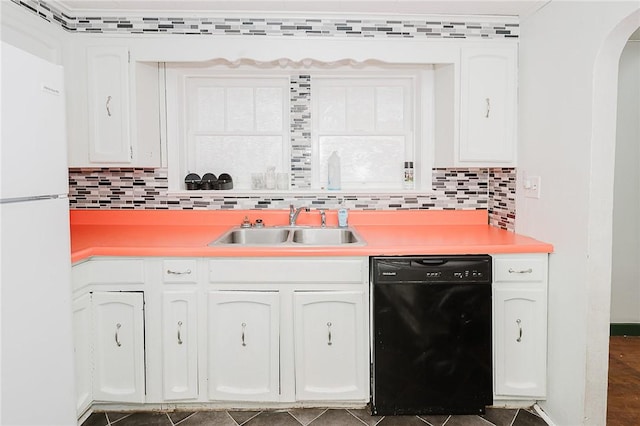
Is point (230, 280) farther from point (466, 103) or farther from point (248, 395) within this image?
point (466, 103)

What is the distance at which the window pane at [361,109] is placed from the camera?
3.04 meters

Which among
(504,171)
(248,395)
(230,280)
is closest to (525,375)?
(504,171)

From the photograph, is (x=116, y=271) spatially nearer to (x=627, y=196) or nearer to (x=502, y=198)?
(x=502, y=198)

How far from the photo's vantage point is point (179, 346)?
7.49 ft

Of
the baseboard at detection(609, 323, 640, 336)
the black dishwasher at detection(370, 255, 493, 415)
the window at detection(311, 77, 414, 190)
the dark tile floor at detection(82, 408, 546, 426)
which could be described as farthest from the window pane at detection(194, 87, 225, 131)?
the baseboard at detection(609, 323, 640, 336)

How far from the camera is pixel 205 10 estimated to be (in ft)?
8.39

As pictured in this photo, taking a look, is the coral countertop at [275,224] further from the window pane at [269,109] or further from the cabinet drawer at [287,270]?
the window pane at [269,109]

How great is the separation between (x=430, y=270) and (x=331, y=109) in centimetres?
137

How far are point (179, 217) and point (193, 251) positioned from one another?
2.62 ft

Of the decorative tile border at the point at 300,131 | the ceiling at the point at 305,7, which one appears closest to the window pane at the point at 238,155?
the decorative tile border at the point at 300,131

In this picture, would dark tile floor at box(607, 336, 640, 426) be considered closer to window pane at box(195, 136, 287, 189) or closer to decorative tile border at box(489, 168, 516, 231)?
decorative tile border at box(489, 168, 516, 231)

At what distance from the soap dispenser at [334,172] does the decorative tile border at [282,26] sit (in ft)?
2.50

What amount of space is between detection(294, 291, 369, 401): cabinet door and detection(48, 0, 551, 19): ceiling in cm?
156

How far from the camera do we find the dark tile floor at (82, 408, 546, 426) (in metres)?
2.23
